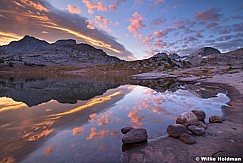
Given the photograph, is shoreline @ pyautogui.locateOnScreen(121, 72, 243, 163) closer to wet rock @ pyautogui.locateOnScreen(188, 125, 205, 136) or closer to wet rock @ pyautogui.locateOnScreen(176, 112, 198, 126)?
wet rock @ pyautogui.locateOnScreen(188, 125, 205, 136)

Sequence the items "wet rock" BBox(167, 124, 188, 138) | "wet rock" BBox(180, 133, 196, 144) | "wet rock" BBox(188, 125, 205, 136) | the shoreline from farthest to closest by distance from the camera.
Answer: "wet rock" BBox(188, 125, 205, 136)
"wet rock" BBox(167, 124, 188, 138)
"wet rock" BBox(180, 133, 196, 144)
the shoreline

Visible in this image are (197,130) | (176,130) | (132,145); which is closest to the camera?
(132,145)

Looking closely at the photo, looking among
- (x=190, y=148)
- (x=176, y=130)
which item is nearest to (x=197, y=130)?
(x=176, y=130)

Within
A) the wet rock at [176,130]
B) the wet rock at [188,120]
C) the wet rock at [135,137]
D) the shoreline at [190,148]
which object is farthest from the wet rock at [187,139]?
the wet rock at [135,137]

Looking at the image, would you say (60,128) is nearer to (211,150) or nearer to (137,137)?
(137,137)

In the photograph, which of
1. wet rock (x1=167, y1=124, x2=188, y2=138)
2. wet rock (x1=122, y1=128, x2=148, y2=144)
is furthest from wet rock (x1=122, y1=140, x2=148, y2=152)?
wet rock (x1=167, y1=124, x2=188, y2=138)

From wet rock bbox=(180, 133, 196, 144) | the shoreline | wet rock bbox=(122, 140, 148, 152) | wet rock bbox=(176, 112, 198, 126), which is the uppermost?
wet rock bbox=(176, 112, 198, 126)

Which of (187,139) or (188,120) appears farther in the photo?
(188,120)

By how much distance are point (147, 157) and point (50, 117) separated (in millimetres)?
12946

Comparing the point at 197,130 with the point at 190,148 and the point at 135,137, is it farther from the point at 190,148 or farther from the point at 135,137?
the point at 135,137

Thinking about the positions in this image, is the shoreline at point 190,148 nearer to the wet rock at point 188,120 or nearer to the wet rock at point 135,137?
the wet rock at point 135,137

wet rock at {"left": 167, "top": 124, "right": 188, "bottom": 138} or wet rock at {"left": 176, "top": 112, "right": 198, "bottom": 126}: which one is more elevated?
wet rock at {"left": 176, "top": 112, "right": 198, "bottom": 126}

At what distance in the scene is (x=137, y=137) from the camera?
39.7 feet

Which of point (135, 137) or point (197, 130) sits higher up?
point (197, 130)
